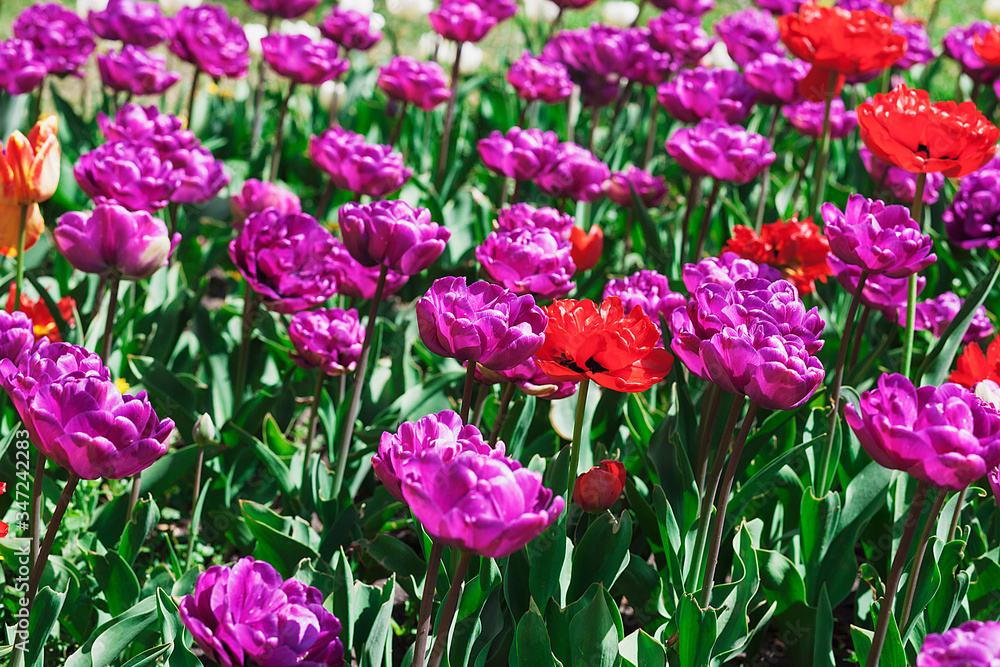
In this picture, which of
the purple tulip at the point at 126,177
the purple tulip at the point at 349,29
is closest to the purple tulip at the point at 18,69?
the purple tulip at the point at 126,177

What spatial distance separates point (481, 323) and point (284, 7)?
2713 mm

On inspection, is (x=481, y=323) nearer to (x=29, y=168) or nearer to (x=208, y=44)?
(x=29, y=168)

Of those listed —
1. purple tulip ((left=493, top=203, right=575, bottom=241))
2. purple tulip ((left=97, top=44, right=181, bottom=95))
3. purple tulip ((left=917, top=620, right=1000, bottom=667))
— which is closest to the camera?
purple tulip ((left=917, top=620, right=1000, bottom=667))

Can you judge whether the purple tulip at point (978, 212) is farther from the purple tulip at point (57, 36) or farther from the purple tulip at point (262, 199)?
the purple tulip at point (57, 36)

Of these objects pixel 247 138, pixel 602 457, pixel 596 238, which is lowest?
pixel 247 138

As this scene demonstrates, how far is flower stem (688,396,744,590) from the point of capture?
4.07 ft

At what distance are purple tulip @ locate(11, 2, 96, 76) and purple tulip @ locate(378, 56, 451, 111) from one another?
1.12 metres

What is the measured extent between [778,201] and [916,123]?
4.79ft

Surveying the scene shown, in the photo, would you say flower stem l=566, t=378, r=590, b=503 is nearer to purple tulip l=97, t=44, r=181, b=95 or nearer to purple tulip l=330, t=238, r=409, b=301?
purple tulip l=330, t=238, r=409, b=301

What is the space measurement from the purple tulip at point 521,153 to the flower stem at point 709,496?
102 centimetres

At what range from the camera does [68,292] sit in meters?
2.39

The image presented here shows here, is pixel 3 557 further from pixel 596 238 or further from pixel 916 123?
pixel 916 123

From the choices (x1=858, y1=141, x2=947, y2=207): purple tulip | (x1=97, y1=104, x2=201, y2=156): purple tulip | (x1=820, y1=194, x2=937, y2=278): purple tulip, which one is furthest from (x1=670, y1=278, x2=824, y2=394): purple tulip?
(x1=858, y1=141, x2=947, y2=207): purple tulip

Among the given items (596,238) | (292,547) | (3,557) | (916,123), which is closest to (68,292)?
(3,557)
